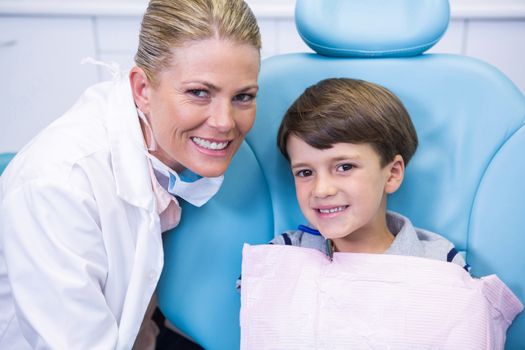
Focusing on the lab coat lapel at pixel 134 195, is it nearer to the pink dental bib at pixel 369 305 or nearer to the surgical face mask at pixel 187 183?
the surgical face mask at pixel 187 183

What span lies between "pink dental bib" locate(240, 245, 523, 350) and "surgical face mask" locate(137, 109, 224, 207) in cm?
16

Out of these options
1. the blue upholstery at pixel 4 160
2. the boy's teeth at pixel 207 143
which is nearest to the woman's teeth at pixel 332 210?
the boy's teeth at pixel 207 143

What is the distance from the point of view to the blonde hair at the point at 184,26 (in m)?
0.81

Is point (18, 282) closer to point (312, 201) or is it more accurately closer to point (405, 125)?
point (312, 201)

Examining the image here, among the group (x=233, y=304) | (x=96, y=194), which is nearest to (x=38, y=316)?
(x=96, y=194)

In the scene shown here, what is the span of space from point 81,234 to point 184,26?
13.8 inches

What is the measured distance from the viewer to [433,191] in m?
1.03

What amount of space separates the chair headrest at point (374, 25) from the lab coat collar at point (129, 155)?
39 centimetres

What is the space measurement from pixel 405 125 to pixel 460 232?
A: 24 centimetres

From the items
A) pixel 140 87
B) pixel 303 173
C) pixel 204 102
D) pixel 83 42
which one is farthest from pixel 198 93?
pixel 83 42

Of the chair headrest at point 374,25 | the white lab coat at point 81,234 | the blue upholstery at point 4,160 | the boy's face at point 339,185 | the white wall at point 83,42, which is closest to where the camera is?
the white lab coat at point 81,234

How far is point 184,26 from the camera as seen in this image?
2.66 feet

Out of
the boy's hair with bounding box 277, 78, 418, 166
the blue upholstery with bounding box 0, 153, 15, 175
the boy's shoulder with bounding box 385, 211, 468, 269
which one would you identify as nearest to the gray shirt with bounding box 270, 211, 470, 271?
the boy's shoulder with bounding box 385, 211, 468, 269

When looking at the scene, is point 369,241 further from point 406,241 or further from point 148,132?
point 148,132
